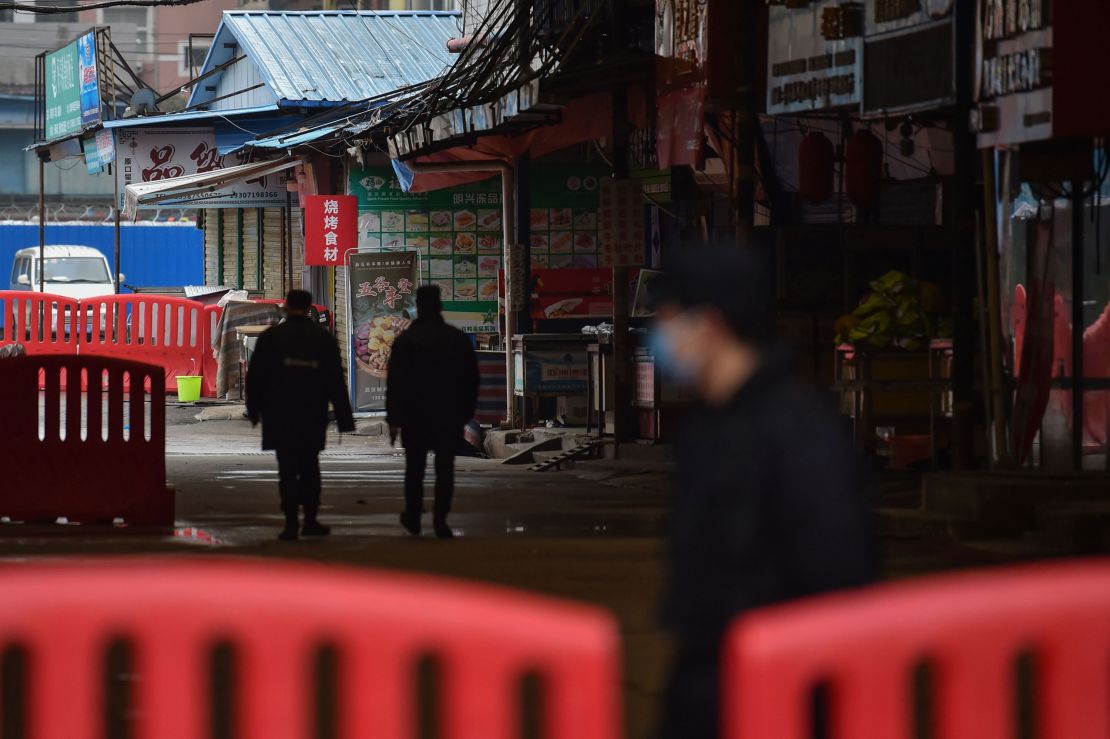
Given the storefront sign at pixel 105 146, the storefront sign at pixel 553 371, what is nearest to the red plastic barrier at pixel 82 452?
the storefront sign at pixel 553 371

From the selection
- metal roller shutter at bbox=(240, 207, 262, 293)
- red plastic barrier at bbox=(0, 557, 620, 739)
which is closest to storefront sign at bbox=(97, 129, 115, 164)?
metal roller shutter at bbox=(240, 207, 262, 293)

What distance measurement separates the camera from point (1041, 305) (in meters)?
12.7

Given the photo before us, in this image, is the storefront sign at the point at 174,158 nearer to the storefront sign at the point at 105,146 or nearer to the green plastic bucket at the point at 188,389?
the storefront sign at the point at 105,146

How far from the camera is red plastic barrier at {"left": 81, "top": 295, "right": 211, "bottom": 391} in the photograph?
99.5ft

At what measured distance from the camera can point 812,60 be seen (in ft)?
46.3

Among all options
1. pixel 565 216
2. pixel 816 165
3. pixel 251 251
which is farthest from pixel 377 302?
pixel 251 251

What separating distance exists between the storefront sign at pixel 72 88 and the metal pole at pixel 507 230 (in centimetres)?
1390

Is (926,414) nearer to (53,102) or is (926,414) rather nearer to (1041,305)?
(1041,305)

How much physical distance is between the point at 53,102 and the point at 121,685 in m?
34.4

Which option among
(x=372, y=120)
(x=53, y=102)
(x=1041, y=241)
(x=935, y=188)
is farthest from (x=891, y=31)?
Result: (x=53, y=102)

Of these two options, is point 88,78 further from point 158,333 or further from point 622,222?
point 622,222

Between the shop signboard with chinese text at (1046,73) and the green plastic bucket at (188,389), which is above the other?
the shop signboard with chinese text at (1046,73)

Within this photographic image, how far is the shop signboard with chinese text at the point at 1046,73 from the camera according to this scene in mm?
10625

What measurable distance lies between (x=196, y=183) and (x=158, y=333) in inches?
118
